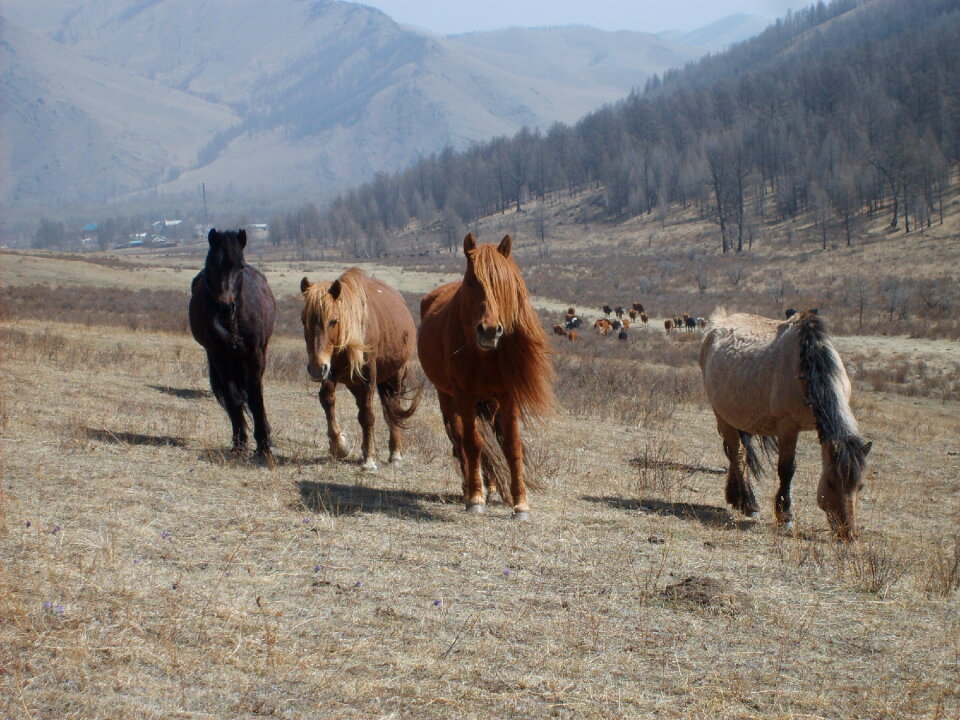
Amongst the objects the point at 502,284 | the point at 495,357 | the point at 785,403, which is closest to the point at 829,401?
the point at 785,403

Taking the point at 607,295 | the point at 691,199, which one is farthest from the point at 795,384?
the point at 691,199

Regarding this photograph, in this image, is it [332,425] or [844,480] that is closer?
[844,480]

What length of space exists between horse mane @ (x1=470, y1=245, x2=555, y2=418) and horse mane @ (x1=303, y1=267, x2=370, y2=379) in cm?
216

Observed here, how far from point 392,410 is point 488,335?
3.73m

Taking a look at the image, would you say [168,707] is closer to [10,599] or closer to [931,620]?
[10,599]

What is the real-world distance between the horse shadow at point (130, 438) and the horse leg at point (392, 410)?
7.35ft

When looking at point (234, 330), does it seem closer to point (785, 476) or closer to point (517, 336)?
point (517, 336)

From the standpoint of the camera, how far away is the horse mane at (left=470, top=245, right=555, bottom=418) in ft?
23.5

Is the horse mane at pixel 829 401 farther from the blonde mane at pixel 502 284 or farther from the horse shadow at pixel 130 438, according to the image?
the horse shadow at pixel 130 438

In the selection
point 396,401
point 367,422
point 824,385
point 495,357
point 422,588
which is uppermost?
point 495,357

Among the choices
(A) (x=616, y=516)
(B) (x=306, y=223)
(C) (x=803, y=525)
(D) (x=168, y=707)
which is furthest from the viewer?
(B) (x=306, y=223)

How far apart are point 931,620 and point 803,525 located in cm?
315

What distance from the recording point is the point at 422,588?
553 cm

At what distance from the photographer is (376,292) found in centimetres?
1040
